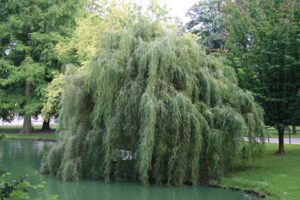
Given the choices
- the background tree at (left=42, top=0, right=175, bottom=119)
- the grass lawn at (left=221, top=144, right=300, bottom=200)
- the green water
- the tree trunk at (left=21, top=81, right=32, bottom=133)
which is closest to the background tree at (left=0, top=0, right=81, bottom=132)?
the tree trunk at (left=21, top=81, right=32, bottom=133)

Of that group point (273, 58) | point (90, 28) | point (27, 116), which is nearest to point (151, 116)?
point (273, 58)

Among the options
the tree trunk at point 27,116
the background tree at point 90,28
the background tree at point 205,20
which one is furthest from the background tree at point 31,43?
the background tree at point 205,20

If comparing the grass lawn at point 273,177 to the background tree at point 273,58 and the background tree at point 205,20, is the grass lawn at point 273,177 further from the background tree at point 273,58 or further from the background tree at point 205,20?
the background tree at point 205,20

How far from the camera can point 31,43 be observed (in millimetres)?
28453

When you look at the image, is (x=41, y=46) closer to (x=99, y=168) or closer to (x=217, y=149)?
(x=99, y=168)

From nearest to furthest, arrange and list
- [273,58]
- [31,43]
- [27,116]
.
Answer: [273,58] → [31,43] → [27,116]

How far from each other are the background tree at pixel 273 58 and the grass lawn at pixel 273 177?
140 centimetres

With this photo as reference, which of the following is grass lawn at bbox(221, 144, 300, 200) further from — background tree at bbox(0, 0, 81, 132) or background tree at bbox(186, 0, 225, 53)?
background tree at bbox(186, 0, 225, 53)

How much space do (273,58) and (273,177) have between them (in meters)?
4.79

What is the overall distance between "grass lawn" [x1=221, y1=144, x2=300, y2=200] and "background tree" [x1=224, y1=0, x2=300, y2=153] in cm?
140

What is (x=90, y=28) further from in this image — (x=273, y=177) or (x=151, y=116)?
(x=273, y=177)

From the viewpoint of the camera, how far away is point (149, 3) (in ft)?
82.2

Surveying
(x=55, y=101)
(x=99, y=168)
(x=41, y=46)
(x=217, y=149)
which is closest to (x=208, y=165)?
(x=217, y=149)

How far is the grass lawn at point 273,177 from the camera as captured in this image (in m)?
9.98
